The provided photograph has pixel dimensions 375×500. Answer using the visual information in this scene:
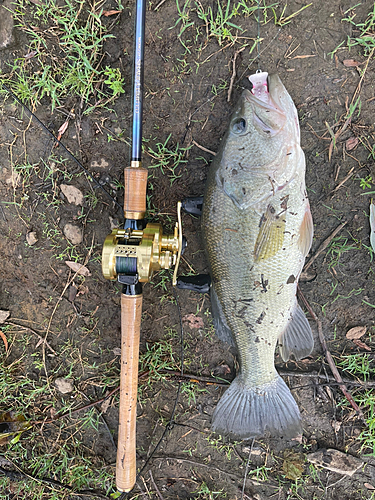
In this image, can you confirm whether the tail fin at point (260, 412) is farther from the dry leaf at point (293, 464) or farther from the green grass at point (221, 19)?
the green grass at point (221, 19)

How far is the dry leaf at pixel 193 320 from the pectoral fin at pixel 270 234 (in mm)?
838

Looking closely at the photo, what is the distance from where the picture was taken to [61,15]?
2.22 meters

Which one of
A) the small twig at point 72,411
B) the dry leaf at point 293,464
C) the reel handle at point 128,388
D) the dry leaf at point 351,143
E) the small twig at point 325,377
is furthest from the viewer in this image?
the small twig at point 72,411

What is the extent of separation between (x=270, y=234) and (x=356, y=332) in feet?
3.83

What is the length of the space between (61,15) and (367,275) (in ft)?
9.43

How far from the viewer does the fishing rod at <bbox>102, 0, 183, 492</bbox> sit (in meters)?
1.74

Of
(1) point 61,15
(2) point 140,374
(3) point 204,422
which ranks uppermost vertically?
(1) point 61,15

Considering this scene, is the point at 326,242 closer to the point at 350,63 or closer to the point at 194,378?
the point at 350,63

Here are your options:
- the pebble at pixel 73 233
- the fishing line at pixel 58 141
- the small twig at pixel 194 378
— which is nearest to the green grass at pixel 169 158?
the fishing line at pixel 58 141

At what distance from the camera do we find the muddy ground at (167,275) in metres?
2.15

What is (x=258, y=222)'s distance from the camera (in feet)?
5.89

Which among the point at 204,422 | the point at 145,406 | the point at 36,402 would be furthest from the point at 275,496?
the point at 36,402

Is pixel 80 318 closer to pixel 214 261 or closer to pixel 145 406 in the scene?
pixel 145 406

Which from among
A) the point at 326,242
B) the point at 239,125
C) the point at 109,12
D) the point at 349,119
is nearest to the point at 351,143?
the point at 349,119
